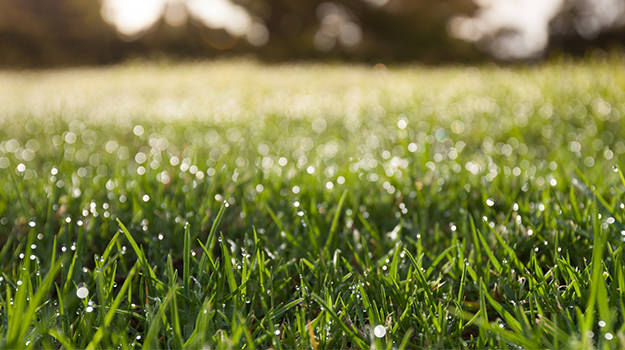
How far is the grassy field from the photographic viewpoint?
1.05 meters

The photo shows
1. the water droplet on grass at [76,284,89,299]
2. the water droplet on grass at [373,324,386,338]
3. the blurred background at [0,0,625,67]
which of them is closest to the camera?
the water droplet on grass at [373,324,386,338]

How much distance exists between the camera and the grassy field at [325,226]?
41.4 inches

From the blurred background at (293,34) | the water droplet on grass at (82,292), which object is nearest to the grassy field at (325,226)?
the water droplet on grass at (82,292)

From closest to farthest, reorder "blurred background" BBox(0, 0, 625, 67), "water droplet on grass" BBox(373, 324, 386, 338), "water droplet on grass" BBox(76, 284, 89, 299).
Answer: "water droplet on grass" BBox(373, 324, 386, 338)
"water droplet on grass" BBox(76, 284, 89, 299)
"blurred background" BBox(0, 0, 625, 67)

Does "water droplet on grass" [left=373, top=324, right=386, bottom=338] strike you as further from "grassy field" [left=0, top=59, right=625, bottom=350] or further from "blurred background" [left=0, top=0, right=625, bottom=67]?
"blurred background" [left=0, top=0, right=625, bottom=67]

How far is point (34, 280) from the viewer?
1318 millimetres

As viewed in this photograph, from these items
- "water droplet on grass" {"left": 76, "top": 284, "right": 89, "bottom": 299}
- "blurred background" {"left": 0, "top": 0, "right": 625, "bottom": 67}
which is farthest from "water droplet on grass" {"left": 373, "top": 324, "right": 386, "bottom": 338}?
"blurred background" {"left": 0, "top": 0, "right": 625, "bottom": 67}

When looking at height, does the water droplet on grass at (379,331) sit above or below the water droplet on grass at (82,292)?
below

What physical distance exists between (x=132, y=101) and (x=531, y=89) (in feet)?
13.3

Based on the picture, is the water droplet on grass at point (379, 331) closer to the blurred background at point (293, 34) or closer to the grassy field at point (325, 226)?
the grassy field at point (325, 226)

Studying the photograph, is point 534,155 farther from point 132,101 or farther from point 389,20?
point 389,20

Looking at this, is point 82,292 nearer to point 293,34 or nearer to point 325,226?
point 325,226

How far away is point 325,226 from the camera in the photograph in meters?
1.66

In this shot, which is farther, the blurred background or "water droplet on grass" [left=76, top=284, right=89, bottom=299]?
the blurred background
